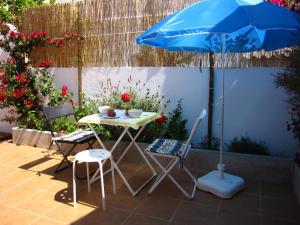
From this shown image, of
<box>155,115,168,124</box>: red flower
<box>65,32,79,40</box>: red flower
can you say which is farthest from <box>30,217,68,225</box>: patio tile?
<box>65,32,79,40</box>: red flower

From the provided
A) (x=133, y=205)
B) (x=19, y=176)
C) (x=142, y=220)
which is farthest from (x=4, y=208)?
(x=142, y=220)

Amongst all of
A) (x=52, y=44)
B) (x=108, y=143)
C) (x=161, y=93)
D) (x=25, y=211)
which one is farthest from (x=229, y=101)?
(x=52, y=44)

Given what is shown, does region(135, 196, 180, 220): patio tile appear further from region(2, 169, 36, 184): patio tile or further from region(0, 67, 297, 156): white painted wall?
region(2, 169, 36, 184): patio tile

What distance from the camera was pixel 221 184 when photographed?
11.8 feet

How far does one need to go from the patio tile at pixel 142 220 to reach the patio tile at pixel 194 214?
144mm

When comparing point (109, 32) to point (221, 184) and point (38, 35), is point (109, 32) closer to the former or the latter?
point (38, 35)

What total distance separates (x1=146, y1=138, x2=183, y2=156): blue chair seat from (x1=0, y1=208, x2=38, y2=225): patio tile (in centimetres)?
147

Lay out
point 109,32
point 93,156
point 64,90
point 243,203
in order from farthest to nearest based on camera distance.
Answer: point 64,90 → point 109,32 → point 243,203 → point 93,156

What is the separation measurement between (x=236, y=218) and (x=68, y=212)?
182cm

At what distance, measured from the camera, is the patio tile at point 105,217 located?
3.01 m

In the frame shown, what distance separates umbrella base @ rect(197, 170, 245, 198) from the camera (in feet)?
11.5

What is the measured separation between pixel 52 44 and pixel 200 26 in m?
3.83

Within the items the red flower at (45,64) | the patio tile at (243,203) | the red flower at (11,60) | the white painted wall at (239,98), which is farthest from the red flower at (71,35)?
the patio tile at (243,203)

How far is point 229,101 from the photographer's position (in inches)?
177
